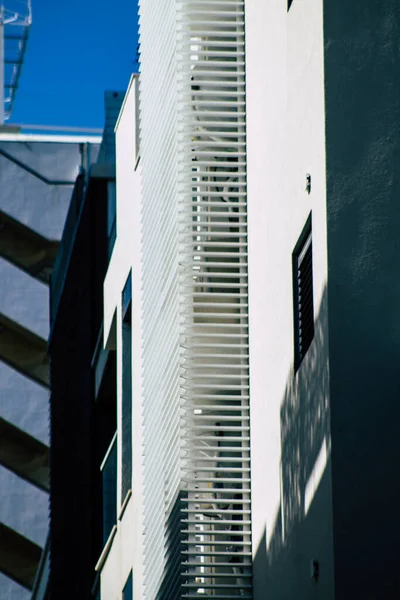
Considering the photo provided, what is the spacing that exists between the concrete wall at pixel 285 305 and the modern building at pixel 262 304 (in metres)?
0.04

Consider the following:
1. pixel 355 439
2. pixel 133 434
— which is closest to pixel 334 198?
pixel 355 439

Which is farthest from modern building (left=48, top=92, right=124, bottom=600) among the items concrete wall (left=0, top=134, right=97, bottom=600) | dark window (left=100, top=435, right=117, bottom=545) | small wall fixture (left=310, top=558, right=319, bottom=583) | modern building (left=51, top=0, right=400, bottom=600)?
concrete wall (left=0, top=134, right=97, bottom=600)

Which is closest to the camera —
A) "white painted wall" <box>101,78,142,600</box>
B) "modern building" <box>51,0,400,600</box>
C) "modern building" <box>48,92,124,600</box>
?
"modern building" <box>51,0,400,600</box>

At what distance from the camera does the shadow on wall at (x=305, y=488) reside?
1207 cm

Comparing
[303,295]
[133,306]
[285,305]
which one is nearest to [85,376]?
[133,306]

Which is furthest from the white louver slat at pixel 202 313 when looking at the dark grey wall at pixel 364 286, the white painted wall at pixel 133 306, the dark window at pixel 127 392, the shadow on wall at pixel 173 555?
the dark window at pixel 127 392

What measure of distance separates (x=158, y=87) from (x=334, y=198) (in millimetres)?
7304

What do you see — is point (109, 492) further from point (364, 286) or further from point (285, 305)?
point (364, 286)

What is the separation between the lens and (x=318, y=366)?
12414 millimetres

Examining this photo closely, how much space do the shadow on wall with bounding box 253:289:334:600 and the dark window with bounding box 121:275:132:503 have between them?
10101mm

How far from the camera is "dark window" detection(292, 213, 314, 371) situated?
13359mm

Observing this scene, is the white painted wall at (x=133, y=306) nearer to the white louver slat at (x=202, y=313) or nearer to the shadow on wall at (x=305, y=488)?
the white louver slat at (x=202, y=313)

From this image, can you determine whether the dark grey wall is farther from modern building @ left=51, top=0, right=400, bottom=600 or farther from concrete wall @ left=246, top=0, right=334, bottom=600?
concrete wall @ left=246, top=0, right=334, bottom=600

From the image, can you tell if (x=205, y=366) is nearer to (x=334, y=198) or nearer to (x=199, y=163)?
(x=199, y=163)
